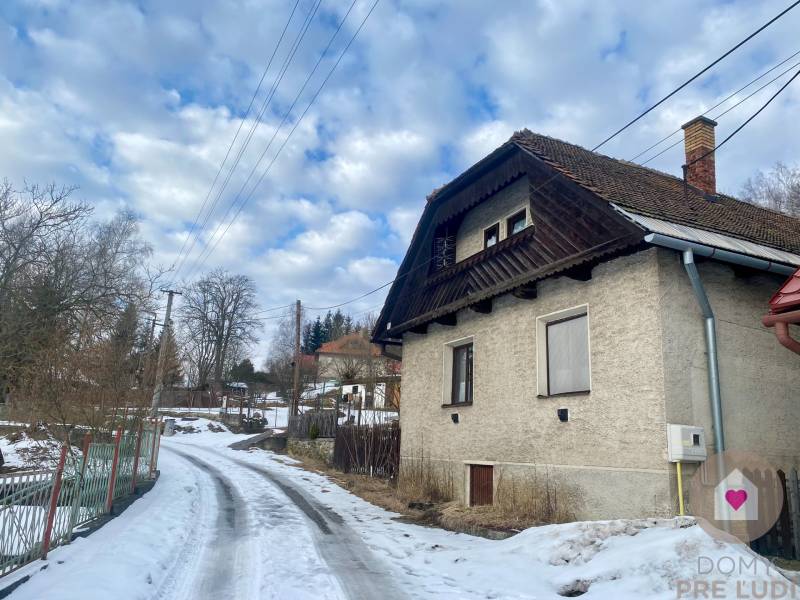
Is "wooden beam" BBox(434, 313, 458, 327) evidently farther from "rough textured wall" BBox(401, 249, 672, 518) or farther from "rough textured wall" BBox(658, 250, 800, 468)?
"rough textured wall" BBox(658, 250, 800, 468)

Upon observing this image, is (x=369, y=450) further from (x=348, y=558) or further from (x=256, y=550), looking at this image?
(x=348, y=558)

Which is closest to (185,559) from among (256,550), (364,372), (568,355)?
(256,550)

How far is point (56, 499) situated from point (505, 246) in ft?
26.4

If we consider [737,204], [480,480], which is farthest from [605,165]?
[480,480]

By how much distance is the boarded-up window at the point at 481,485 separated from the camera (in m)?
10.8

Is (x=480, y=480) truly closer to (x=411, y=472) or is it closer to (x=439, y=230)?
(x=411, y=472)

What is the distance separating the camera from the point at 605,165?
12156mm

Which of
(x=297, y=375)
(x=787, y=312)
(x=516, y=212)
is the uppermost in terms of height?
(x=516, y=212)

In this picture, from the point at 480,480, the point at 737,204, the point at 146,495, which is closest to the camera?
the point at 480,480

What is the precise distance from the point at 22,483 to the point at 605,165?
36.9 feet

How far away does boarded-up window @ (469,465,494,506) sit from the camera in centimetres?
1083

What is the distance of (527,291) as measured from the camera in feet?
33.1

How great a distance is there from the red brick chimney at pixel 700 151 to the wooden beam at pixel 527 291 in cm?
554

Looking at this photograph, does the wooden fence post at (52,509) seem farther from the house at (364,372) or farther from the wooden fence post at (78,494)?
the house at (364,372)
